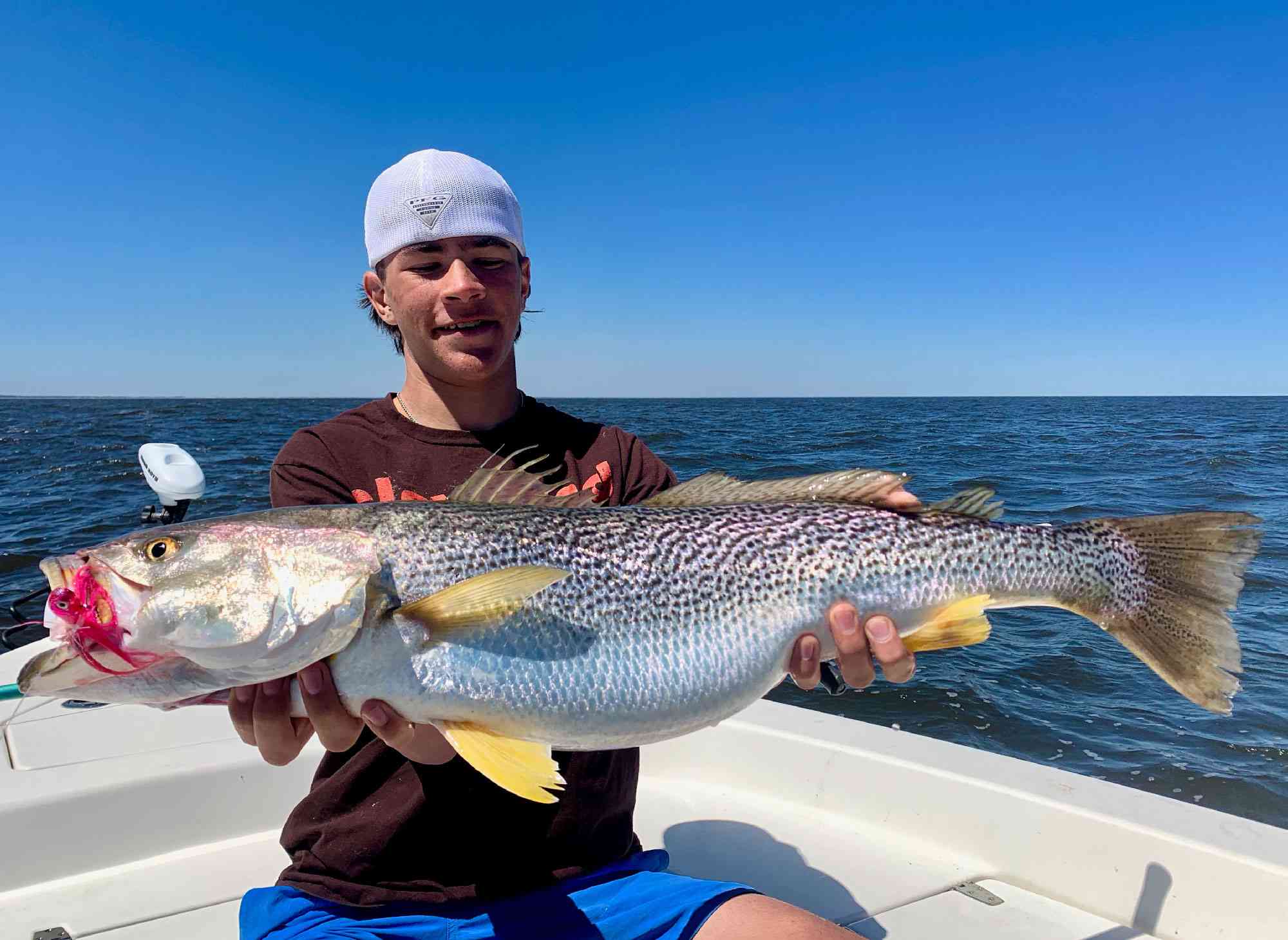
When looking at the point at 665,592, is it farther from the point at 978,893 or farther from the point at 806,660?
the point at 978,893

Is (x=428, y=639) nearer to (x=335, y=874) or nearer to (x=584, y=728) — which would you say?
(x=584, y=728)

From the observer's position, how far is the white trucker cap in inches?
124

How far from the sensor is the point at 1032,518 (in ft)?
48.0

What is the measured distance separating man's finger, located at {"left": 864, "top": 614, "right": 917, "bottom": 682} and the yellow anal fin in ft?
3.81

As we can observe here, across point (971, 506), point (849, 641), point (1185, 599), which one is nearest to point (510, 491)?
point (849, 641)

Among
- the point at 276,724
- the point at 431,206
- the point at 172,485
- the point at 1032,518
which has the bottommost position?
the point at 1032,518

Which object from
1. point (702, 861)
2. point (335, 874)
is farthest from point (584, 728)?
point (702, 861)

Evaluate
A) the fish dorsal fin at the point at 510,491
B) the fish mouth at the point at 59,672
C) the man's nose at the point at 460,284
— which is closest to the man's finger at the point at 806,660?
the fish dorsal fin at the point at 510,491

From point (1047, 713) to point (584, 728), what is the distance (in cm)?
684

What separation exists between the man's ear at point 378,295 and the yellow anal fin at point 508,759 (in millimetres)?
1861

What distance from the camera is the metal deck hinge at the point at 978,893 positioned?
3783 mm

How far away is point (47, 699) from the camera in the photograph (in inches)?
195

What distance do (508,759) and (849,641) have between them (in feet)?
3.94

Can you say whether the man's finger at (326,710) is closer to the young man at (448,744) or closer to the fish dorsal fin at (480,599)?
the young man at (448,744)
